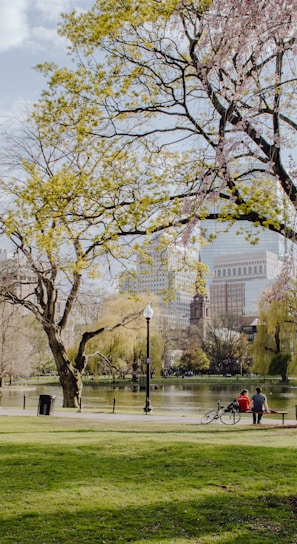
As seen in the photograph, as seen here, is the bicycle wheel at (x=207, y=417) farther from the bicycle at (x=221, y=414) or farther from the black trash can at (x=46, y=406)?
the black trash can at (x=46, y=406)

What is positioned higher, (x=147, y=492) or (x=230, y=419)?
(x=147, y=492)

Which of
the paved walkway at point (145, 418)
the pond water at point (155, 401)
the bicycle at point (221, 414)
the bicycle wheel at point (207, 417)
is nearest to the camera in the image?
the bicycle wheel at point (207, 417)

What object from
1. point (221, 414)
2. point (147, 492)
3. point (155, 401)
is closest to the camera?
point (147, 492)

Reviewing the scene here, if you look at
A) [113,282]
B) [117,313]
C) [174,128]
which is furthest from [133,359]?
[174,128]

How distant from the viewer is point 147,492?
23.5 feet

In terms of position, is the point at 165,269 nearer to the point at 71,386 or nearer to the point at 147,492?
the point at 147,492

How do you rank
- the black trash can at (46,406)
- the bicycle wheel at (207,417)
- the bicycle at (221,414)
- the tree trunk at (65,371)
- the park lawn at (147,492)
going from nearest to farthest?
1. the park lawn at (147,492)
2. the bicycle wheel at (207,417)
3. the bicycle at (221,414)
4. the black trash can at (46,406)
5. the tree trunk at (65,371)

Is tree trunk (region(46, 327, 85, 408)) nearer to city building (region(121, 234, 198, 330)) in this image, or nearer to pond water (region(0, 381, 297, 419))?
pond water (region(0, 381, 297, 419))

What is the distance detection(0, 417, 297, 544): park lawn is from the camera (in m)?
5.84

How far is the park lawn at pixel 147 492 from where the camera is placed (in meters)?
5.84

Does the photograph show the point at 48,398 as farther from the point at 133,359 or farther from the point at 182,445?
the point at 133,359

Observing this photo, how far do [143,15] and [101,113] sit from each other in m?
2.08

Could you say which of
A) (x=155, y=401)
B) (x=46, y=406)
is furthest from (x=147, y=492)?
(x=155, y=401)

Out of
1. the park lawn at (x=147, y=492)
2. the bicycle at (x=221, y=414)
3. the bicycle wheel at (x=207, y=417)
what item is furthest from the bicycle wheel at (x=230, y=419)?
the park lawn at (x=147, y=492)
